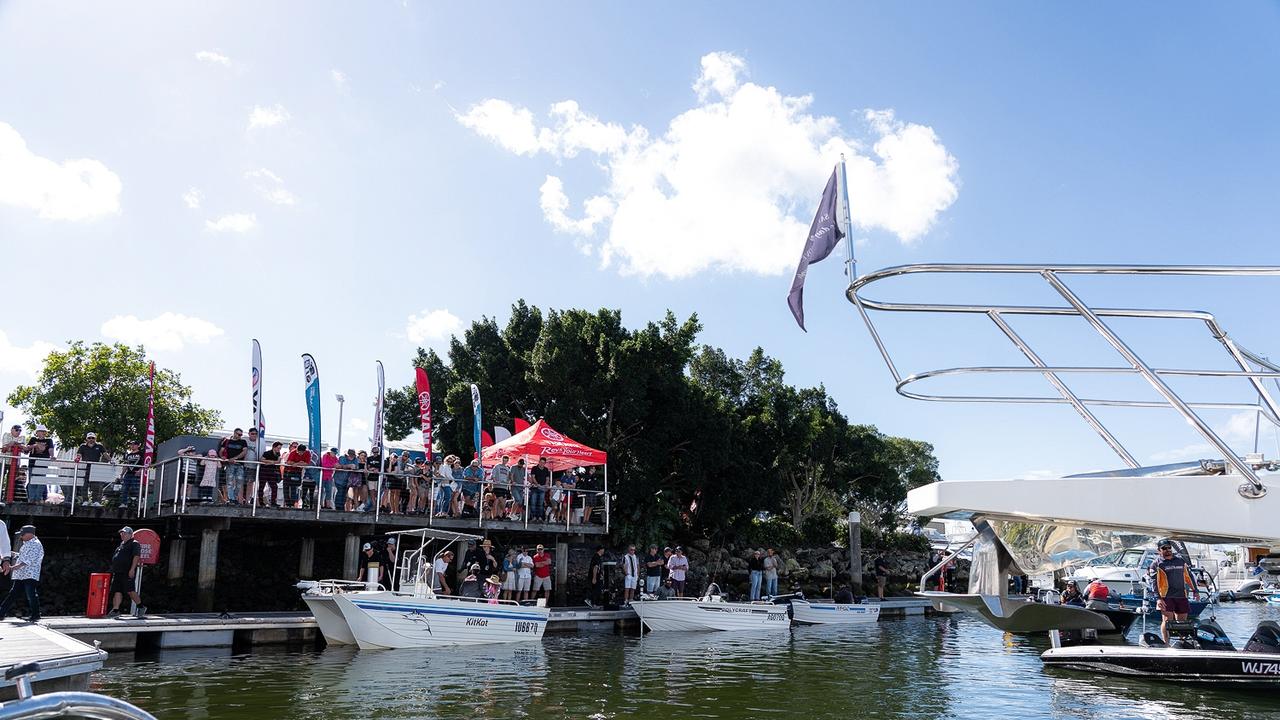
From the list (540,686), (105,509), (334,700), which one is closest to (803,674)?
(540,686)

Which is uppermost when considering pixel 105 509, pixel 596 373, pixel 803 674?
pixel 596 373

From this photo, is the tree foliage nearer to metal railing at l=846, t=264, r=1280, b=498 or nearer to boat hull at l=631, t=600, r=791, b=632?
boat hull at l=631, t=600, r=791, b=632

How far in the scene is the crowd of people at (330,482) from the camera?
63.1 ft

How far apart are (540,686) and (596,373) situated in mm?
20477

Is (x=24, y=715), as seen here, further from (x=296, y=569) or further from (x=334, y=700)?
(x=296, y=569)

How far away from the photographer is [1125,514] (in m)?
6.43

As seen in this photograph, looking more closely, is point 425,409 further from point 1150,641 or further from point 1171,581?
point 1171,581

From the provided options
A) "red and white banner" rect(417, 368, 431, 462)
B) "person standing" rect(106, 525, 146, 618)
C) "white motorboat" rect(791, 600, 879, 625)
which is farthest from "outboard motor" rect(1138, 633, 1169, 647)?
"person standing" rect(106, 525, 146, 618)

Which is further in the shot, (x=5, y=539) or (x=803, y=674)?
(x=803, y=674)

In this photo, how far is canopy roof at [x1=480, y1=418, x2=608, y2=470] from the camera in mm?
23703

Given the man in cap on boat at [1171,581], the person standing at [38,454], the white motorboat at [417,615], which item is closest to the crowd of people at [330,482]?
the person standing at [38,454]

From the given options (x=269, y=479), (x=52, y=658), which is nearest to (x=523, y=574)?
(x=269, y=479)

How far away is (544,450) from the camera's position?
77.8 ft

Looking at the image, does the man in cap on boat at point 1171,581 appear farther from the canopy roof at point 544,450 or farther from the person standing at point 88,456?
the person standing at point 88,456
